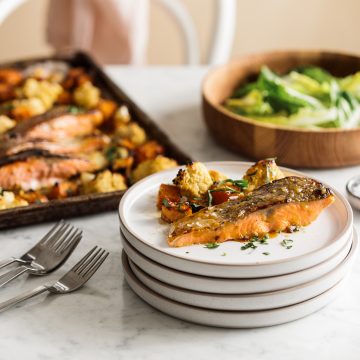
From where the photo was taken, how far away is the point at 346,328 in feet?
4.27

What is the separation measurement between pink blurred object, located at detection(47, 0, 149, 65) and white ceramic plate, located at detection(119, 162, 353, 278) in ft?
7.35

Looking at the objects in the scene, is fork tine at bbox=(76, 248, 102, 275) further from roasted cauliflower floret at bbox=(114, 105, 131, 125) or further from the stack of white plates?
roasted cauliflower floret at bbox=(114, 105, 131, 125)

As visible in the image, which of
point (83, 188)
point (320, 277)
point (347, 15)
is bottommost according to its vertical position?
point (347, 15)

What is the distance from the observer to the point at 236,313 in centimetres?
125

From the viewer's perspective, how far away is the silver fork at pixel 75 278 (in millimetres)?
1334

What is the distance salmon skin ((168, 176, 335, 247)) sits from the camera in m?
1.29

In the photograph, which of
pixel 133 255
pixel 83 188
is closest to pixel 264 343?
pixel 133 255

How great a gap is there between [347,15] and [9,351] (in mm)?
4546

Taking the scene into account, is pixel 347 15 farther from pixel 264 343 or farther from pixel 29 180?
pixel 264 343

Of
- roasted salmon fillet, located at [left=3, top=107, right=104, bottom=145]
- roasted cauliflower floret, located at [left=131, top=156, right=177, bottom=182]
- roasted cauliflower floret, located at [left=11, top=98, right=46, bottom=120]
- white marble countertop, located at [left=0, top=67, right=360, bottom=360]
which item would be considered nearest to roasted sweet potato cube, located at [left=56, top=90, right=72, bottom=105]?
roasted cauliflower floret, located at [left=11, top=98, right=46, bottom=120]

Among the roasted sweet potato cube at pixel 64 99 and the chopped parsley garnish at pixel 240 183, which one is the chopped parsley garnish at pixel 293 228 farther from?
the roasted sweet potato cube at pixel 64 99

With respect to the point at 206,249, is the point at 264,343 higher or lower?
lower

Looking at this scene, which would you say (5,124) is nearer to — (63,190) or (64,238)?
(63,190)

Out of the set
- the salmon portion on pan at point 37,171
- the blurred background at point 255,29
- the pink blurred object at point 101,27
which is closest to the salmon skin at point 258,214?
the salmon portion on pan at point 37,171
